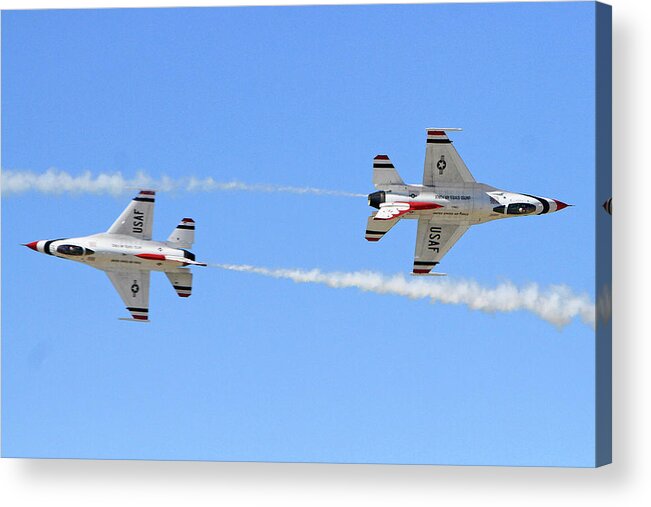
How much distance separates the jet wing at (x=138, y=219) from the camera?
98.9 feet

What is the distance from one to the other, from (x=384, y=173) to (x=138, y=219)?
4.83 m

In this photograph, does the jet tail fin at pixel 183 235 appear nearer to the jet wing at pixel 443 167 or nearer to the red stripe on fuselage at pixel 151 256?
the red stripe on fuselage at pixel 151 256

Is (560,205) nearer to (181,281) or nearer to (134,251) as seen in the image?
(181,281)

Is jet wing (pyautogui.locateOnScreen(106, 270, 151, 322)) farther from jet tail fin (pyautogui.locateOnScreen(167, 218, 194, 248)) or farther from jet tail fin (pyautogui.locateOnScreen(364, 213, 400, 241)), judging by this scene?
jet tail fin (pyautogui.locateOnScreen(364, 213, 400, 241))

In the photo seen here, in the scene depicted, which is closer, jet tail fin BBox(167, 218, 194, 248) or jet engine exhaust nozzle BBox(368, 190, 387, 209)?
jet engine exhaust nozzle BBox(368, 190, 387, 209)

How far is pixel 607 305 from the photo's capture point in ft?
87.4

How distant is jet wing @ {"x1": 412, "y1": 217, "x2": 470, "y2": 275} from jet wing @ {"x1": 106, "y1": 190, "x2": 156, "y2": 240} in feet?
16.2

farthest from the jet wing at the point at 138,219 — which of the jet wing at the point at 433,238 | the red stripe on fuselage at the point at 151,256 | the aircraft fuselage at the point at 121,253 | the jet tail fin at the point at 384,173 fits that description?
the jet wing at the point at 433,238

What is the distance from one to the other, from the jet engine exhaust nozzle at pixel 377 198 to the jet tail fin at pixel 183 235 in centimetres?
333

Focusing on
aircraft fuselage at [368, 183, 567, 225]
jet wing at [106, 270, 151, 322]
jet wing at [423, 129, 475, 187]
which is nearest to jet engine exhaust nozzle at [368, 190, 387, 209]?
aircraft fuselage at [368, 183, 567, 225]

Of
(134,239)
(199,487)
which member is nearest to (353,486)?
(199,487)

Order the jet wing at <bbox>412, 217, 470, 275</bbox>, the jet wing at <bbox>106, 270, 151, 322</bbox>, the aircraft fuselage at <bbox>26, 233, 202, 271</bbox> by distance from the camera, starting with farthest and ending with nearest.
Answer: the jet wing at <bbox>106, 270, 151, 322</bbox> → the aircraft fuselage at <bbox>26, 233, 202, 271</bbox> → the jet wing at <bbox>412, 217, 470, 275</bbox>

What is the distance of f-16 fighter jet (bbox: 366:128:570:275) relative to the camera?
29062 mm

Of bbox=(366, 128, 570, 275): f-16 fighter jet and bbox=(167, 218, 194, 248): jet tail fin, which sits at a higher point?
bbox=(366, 128, 570, 275): f-16 fighter jet
